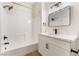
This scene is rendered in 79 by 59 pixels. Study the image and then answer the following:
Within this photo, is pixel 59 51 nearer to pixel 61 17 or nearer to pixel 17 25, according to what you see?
pixel 61 17

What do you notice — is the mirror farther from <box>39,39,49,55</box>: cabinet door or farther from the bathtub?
the bathtub

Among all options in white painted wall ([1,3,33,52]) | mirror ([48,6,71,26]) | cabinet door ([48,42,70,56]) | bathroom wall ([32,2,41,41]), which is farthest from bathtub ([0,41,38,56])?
mirror ([48,6,71,26])

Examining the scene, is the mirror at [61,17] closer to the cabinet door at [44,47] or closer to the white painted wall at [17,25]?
the cabinet door at [44,47]

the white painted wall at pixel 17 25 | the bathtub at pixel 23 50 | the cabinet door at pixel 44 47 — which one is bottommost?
the bathtub at pixel 23 50

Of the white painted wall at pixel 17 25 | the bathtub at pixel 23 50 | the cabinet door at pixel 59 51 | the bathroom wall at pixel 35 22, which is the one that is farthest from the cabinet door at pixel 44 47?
the bathroom wall at pixel 35 22

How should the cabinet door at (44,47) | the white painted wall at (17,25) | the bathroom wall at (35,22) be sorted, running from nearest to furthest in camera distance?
the cabinet door at (44,47)
the white painted wall at (17,25)
the bathroom wall at (35,22)

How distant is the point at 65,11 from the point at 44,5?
939 mm

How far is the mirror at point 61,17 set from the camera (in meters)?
1.53

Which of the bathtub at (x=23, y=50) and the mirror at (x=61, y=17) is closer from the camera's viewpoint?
the mirror at (x=61, y=17)

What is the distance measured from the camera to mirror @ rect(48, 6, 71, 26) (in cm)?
153

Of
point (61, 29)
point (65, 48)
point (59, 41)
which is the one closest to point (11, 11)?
point (61, 29)

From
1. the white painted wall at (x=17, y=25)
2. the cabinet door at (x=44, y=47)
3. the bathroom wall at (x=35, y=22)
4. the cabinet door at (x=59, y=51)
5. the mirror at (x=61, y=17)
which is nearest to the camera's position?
the cabinet door at (x=59, y=51)

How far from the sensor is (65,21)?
1.59 metres

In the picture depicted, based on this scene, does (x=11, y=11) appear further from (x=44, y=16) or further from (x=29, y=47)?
(x=29, y=47)
